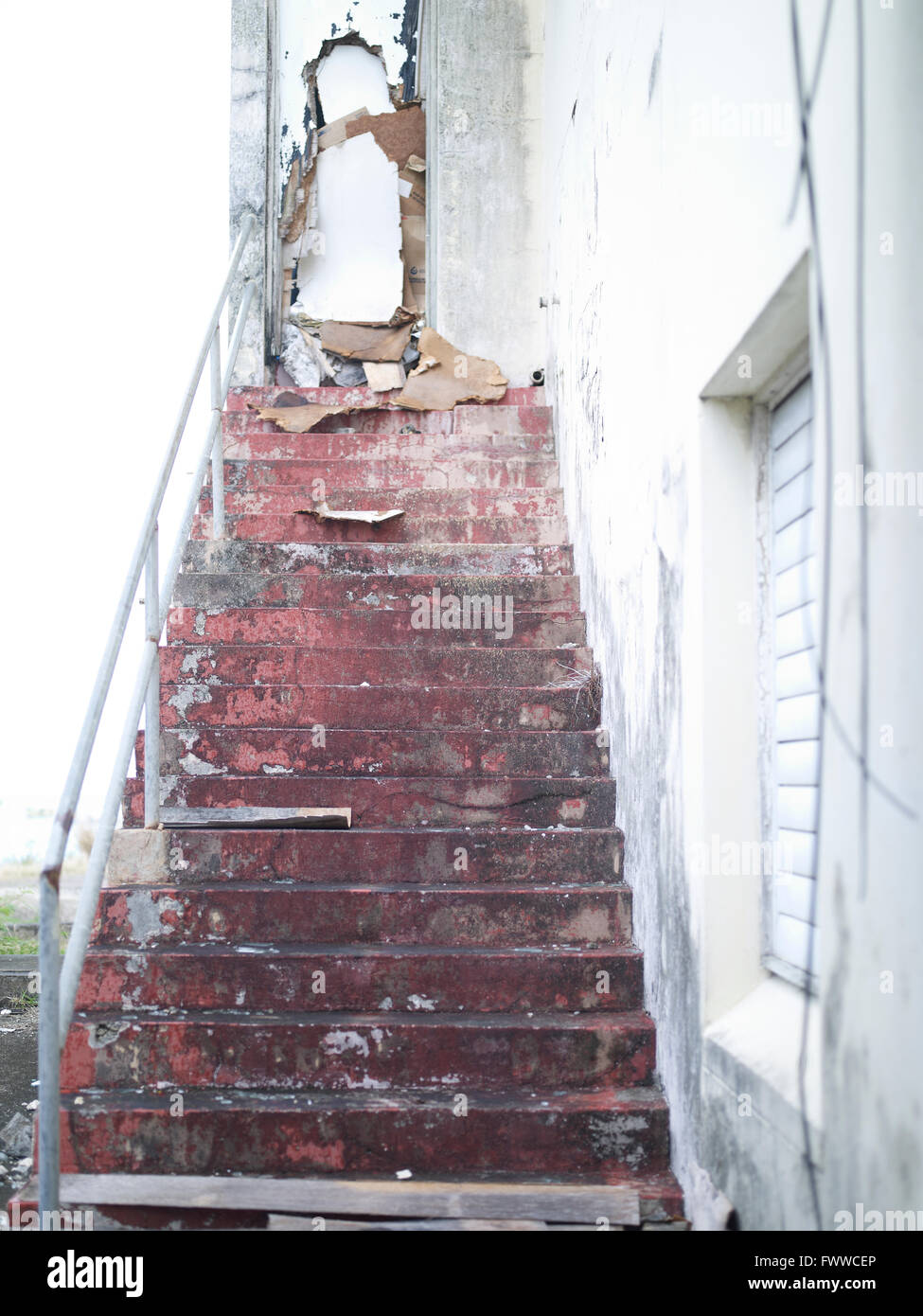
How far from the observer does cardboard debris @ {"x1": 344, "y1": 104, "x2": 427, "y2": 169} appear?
7824 mm

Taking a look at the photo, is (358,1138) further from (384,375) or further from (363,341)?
(363,341)

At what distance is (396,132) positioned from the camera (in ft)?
25.7

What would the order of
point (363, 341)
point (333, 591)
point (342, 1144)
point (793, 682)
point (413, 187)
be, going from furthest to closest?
1. point (413, 187)
2. point (363, 341)
3. point (333, 591)
4. point (342, 1144)
5. point (793, 682)

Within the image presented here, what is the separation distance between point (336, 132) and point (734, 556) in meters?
6.45

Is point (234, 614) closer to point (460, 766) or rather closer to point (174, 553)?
point (174, 553)

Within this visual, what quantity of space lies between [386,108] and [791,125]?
6647mm

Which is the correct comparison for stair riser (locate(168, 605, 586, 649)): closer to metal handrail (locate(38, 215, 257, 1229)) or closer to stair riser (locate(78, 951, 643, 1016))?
metal handrail (locate(38, 215, 257, 1229))

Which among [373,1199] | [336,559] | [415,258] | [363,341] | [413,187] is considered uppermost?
Result: [413,187]

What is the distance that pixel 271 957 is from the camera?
3281 mm

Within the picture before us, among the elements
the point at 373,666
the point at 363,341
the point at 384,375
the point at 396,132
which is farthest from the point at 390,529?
the point at 396,132

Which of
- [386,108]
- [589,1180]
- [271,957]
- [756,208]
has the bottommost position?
[589,1180]

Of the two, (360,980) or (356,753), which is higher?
(356,753)

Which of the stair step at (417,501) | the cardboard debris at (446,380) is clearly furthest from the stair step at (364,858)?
the cardboard debris at (446,380)

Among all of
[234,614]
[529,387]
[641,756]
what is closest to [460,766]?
[641,756]
